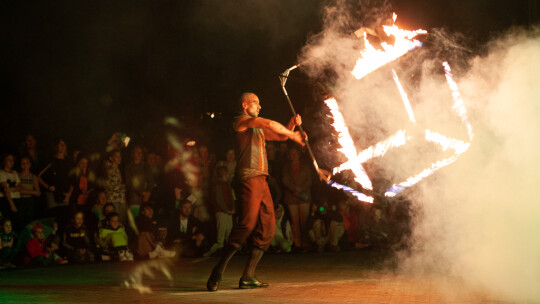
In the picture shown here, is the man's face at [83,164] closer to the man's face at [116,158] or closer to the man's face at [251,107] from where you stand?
the man's face at [116,158]

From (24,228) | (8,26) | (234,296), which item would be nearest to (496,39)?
(234,296)

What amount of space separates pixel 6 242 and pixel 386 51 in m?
5.80

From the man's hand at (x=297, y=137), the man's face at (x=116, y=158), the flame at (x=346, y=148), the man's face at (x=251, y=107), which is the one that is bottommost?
the man's hand at (x=297, y=137)

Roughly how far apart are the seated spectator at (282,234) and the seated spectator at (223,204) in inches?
33.7

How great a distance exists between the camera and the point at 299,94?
46.6 ft

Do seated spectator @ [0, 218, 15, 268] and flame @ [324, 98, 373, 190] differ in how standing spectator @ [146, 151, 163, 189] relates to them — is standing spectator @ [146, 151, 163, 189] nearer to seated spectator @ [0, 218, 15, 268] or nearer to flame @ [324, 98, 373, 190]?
seated spectator @ [0, 218, 15, 268]

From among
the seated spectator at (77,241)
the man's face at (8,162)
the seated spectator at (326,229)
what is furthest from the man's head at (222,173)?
the man's face at (8,162)

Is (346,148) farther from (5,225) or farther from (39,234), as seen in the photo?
(5,225)

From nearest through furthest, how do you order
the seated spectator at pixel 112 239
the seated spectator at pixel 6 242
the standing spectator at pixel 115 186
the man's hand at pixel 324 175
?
1. the man's hand at pixel 324 175
2. the seated spectator at pixel 6 242
3. the seated spectator at pixel 112 239
4. the standing spectator at pixel 115 186

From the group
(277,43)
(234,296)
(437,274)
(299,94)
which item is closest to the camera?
(234,296)

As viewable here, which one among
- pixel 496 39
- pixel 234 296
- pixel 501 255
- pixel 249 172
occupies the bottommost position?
pixel 234 296

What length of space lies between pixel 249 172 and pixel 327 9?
193 inches

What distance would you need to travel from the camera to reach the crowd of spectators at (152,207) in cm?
919

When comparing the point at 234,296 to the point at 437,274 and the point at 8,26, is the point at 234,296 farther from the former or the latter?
the point at 8,26
